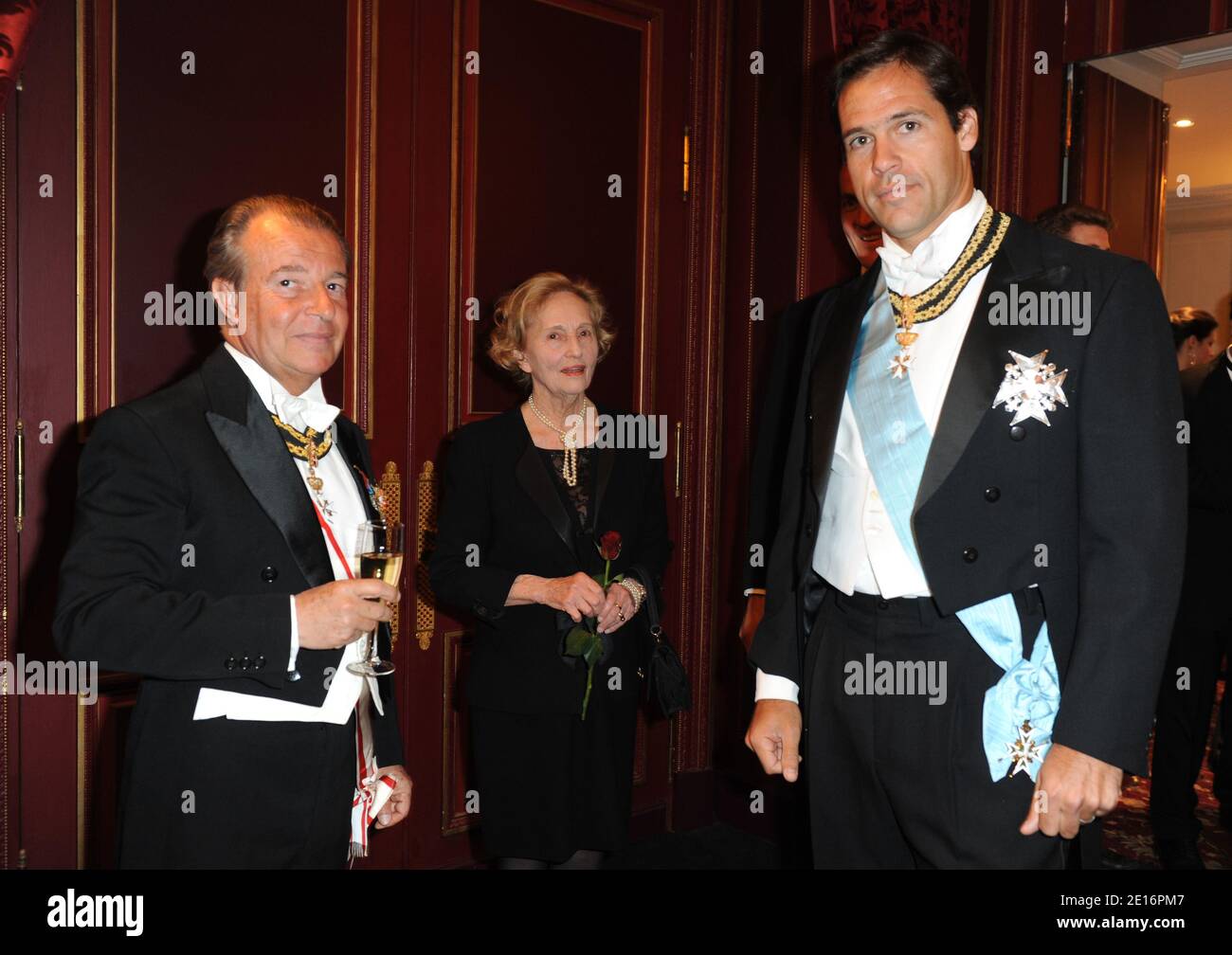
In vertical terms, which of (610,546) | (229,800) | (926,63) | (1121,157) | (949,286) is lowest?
(229,800)

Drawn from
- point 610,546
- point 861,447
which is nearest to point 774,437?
point 610,546

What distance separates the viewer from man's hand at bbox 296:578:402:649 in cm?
163

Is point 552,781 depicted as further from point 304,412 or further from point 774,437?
point 304,412

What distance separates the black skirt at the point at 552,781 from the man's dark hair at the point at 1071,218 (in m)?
1.79

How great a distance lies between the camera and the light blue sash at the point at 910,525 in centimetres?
155

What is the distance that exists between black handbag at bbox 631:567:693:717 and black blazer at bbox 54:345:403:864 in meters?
1.08

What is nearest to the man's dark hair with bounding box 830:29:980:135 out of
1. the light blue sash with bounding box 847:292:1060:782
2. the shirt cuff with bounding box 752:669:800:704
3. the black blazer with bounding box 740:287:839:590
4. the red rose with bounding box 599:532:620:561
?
the light blue sash with bounding box 847:292:1060:782

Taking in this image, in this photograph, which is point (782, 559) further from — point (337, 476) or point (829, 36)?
point (829, 36)

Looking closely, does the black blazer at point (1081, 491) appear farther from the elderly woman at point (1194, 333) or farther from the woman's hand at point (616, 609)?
the elderly woman at point (1194, 333)

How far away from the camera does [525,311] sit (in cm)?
287

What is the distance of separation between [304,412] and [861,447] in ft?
3.18

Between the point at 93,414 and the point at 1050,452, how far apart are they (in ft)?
7.58

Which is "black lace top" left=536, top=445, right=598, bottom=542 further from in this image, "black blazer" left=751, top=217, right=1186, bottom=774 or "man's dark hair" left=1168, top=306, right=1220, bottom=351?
"man's dark hair" left=1168, top=306, right=1220, bottom=351

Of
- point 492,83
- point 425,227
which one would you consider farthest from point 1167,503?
point 492,83
